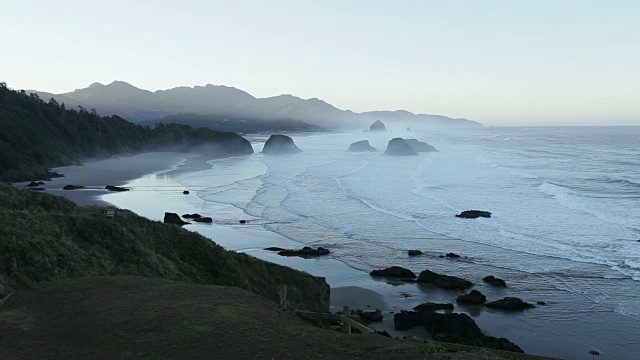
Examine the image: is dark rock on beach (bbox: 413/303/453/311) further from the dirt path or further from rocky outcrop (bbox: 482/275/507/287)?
the dirt path

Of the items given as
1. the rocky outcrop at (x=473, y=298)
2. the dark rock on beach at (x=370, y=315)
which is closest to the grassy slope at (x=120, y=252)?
the dark rock on beach at (x=370, y=315)

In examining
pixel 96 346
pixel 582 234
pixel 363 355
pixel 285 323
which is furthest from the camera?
pixel 582 234

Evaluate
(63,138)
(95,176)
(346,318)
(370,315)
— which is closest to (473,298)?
(370,315)

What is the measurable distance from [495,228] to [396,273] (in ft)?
46.0

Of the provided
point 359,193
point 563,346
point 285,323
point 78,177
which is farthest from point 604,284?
point 78,177

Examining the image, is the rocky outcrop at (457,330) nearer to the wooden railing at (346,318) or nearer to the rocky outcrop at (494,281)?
the rocky outcrop at (494,281)

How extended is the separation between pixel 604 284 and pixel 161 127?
13812cm

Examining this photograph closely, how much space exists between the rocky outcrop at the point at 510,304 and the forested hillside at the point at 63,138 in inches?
2187

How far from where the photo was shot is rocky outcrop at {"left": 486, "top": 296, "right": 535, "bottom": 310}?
22609 mm

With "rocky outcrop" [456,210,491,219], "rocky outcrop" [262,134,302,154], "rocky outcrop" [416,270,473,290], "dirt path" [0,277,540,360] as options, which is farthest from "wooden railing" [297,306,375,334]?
"rocky outcrop" [262,134,302,154]

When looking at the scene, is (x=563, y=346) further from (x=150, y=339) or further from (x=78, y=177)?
(x=78, y=177)

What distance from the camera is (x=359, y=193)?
186 feet

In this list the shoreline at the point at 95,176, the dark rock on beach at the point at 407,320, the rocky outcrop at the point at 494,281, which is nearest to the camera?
the dark rock on beach at the point at 407,320

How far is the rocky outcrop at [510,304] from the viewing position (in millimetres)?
22609
